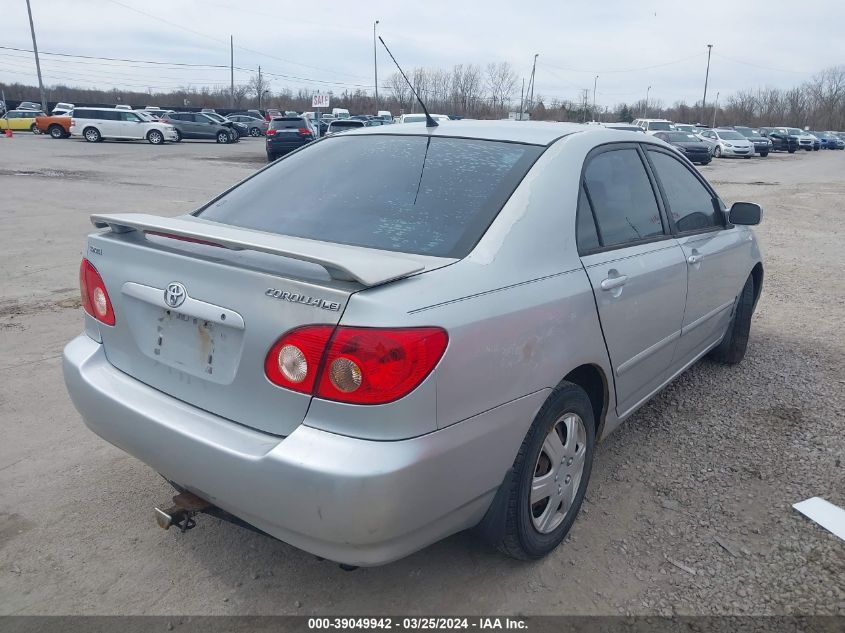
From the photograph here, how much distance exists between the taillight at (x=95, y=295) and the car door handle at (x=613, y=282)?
1930 mm

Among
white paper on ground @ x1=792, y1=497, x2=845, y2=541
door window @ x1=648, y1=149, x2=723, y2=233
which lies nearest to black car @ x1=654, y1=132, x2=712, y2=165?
door window @ x1=648, y1=149, x2=723, y2=233

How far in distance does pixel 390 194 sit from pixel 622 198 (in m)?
1.18

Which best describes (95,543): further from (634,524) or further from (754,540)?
(754,540)

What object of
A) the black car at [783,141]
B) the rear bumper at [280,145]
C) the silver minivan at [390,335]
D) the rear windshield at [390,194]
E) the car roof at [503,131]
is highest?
the car roof at [503,131]

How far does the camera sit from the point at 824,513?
304 cm

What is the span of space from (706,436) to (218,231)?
115 inches

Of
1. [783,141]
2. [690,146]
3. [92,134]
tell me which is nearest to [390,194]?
[690,146]

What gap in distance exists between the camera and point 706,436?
3789 millimetres

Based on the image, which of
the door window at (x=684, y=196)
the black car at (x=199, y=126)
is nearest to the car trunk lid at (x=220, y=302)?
the door window at (x=684, y=196)

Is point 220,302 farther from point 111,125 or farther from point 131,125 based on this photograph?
point 111,125

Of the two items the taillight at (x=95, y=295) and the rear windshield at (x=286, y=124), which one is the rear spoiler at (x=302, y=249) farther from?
the rear windshield at (x=286, y=124)

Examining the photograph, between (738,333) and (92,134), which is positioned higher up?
(92,134)

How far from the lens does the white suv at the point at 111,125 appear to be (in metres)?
33.7

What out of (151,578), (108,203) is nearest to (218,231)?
(151,578)
